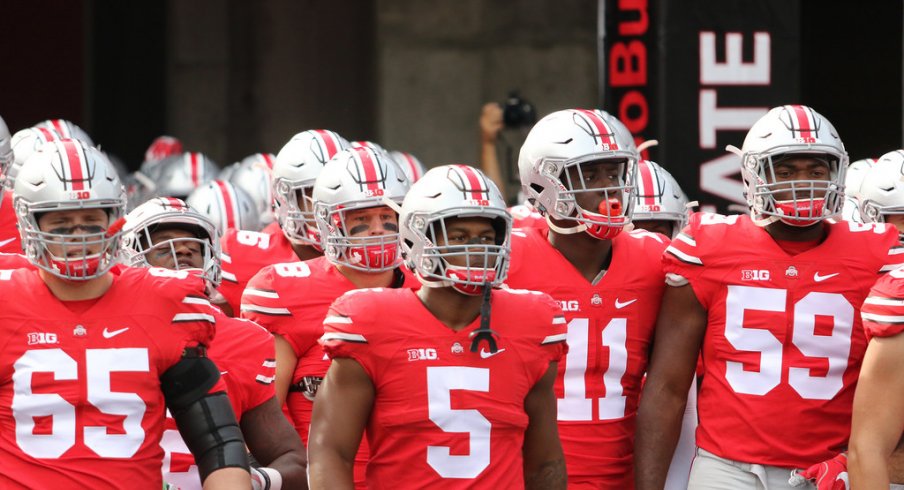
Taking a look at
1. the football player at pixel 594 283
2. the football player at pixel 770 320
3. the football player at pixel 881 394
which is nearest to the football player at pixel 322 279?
the football player at pixel 594 283

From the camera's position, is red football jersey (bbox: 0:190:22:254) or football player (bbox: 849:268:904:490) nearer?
football player (bbox: 849:268:904:490)

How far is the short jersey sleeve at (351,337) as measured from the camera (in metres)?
3.86

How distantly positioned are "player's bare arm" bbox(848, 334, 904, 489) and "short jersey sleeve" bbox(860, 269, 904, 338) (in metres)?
0.03

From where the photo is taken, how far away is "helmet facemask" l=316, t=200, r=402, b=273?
4.88 m

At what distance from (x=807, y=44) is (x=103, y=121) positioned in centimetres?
621

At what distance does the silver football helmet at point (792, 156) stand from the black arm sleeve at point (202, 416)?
177 cm

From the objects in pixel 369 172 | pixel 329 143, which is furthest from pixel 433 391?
pixel 329 143

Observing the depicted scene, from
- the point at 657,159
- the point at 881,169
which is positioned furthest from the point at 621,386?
the point at 657,159

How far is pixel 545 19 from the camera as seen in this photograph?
13.0 metres

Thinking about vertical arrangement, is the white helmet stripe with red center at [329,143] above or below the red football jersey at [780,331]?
above

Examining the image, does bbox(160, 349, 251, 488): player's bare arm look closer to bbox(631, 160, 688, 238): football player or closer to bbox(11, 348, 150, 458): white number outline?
bbox(11, 348, 150, 458): white number outline

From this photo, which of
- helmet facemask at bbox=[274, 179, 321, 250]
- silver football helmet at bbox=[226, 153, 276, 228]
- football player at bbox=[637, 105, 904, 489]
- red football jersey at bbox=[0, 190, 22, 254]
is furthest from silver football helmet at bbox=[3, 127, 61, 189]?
football player at bbox=[637, 105, 904, 489]

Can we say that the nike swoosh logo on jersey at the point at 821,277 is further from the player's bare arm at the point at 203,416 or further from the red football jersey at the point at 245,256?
the red football jersey at the point at 245,256

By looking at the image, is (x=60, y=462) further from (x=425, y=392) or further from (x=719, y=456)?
(x=719, y=456)
